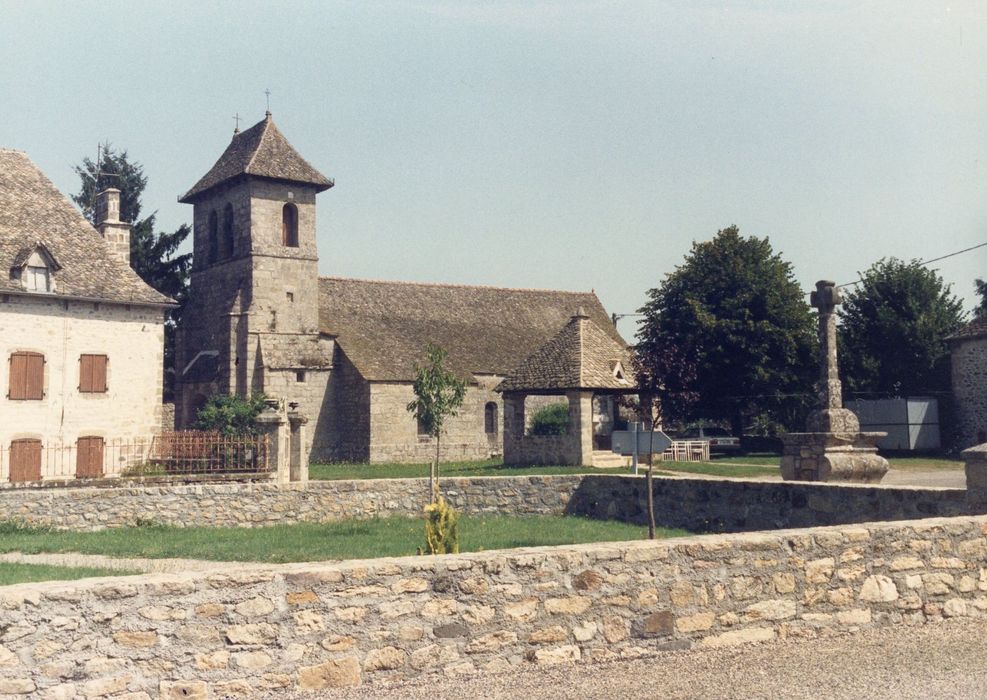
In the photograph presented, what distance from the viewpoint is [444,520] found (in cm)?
1040

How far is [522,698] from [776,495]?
336 inches

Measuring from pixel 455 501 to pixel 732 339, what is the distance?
76.7 ft

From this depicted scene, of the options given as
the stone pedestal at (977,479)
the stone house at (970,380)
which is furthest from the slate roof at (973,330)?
Answer: the stone pedestal at (977,479)

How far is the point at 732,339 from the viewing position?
3956 centimetres

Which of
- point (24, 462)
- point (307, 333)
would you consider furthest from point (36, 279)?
point (307, 333)

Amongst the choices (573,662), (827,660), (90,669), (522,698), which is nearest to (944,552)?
(827,660)

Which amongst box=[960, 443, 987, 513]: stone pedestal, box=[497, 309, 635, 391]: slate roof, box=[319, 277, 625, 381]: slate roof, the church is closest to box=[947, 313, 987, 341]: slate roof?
box=[319, 277, 625, 381]: slate roof

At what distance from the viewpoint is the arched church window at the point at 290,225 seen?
4206 centimetres

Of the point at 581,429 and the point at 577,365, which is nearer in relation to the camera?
the point at 581,429

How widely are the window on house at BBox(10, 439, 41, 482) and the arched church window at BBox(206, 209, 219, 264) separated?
16680 millimetres

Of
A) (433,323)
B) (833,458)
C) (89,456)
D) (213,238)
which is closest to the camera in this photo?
(833,458)

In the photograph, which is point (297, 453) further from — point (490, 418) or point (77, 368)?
point (490, 418)

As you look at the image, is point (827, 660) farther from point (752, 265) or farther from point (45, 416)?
point (752, 265)

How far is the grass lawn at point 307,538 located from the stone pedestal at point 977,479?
5.55m
